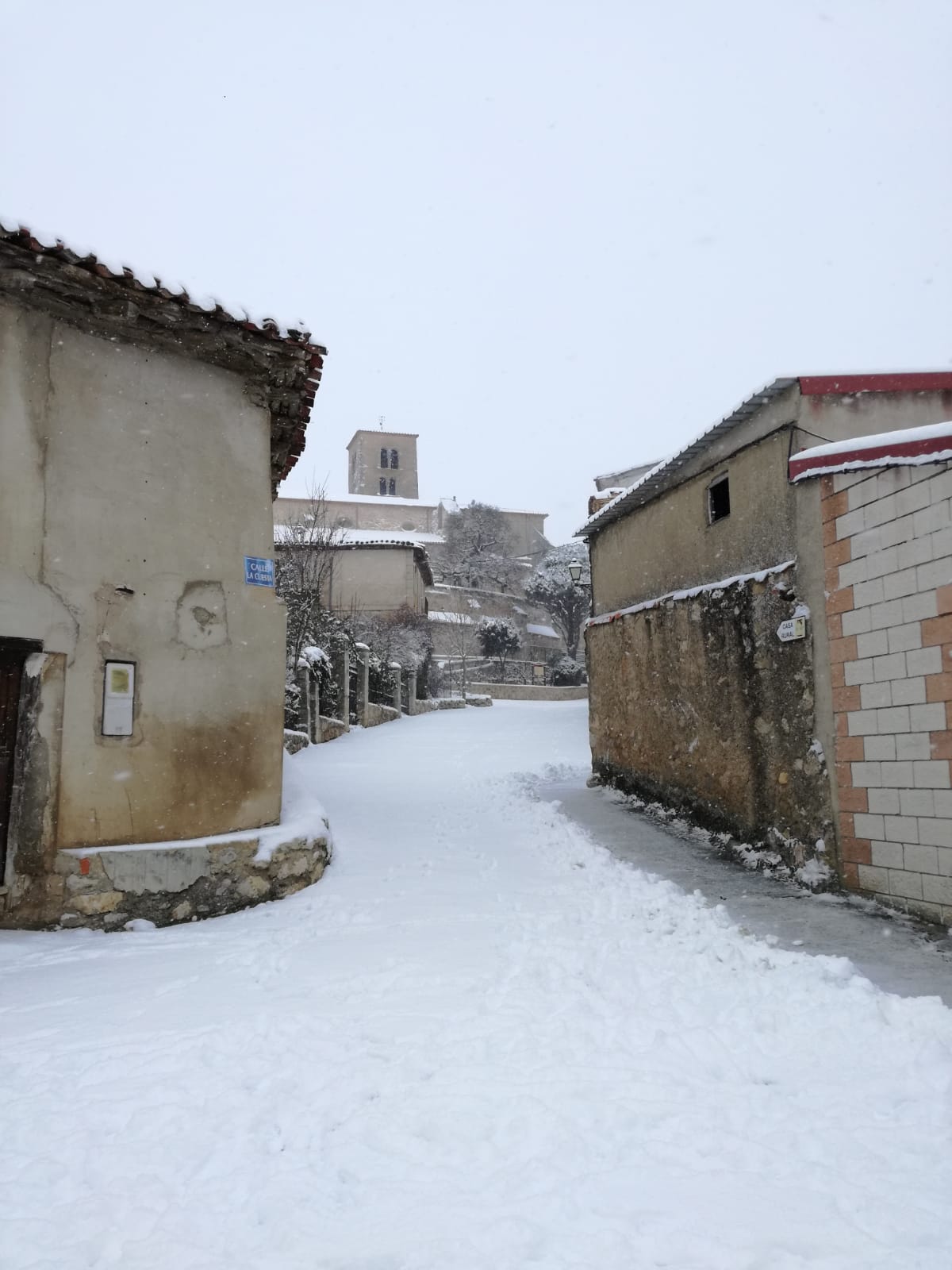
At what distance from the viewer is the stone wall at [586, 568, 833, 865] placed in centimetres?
701

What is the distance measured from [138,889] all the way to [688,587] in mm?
6793

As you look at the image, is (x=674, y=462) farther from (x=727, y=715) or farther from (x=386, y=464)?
(x=386, y=464)

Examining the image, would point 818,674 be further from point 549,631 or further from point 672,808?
point 549,631

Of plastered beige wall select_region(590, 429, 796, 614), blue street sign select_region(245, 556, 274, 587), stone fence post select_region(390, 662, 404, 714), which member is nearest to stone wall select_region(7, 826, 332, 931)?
blue street sign select_region(245, 556, 274, 587)

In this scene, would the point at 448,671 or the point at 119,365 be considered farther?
the point at 448,671

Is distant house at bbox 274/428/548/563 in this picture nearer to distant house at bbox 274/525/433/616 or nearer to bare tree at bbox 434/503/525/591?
bare tree at bbox 434/503/525/591

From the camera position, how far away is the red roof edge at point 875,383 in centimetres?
714

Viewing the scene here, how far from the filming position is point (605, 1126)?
116 inches

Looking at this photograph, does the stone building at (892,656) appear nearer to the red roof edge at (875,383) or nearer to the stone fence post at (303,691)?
the red roof edge at (875,383)

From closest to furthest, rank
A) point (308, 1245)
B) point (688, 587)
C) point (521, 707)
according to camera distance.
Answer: point (308, 1245)
point (688, 587)
point (521, 707)

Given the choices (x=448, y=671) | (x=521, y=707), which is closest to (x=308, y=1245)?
(x=521, y=707)

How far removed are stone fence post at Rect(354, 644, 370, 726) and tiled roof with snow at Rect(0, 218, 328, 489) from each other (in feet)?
47.9

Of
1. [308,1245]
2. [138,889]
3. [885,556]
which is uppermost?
[885,556]

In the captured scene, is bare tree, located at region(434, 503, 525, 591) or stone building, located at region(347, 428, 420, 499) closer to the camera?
bare tree, located at region(434, 503, 525, 591)
